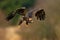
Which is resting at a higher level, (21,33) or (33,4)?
(33,4)

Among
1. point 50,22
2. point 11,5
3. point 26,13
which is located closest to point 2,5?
point 11,5

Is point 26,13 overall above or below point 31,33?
above

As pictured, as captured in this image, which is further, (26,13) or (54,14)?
(54,14)

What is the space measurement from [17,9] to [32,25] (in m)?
0.14

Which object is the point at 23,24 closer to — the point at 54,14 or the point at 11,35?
the point at 11,35

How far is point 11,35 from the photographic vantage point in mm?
1184

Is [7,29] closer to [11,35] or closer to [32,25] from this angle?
[11,35]

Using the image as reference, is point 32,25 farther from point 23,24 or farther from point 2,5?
point 2,5

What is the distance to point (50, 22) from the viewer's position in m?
1.23

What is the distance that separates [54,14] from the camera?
4.08ft

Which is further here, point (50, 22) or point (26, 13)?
point (50, 22)

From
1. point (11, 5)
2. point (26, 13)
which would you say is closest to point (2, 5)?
point (11, 5)

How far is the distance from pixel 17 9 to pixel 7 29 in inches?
5.6

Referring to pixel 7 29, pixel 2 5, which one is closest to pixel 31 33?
pixel 7 29
